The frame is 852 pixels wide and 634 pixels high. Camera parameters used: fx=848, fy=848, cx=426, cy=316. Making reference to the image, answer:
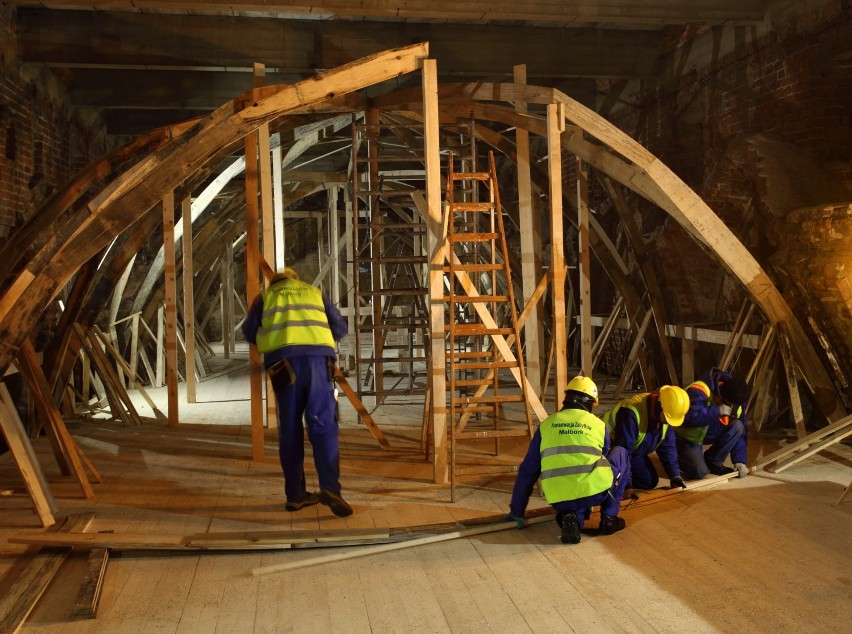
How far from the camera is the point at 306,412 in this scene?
4.88 m

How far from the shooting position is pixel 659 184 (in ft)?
21.7

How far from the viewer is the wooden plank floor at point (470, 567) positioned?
11.2 ft

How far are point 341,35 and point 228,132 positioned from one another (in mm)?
3610

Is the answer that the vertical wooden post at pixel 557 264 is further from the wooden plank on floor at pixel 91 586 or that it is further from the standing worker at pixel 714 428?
the wooden plank on floor at pixel 91 586

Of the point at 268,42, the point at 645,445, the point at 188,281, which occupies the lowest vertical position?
the point at 645,445

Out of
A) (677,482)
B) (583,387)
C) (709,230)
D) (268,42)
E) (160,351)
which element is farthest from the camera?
(160,351)

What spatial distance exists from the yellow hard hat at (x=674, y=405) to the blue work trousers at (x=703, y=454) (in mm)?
518

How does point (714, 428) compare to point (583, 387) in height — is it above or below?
below

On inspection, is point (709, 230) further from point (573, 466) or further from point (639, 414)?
point (573, 466)

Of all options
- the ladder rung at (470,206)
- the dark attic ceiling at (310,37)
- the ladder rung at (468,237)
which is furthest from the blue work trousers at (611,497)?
the dark attic ceiling at (310,37)

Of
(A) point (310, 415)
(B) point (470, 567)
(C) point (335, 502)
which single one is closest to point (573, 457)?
(B) point (470, 567)

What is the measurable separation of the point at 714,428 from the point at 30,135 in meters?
7.00

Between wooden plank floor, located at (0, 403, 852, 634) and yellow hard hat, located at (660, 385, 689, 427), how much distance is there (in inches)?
18.6

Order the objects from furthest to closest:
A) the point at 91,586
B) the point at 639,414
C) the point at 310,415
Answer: the point at 639,414
the point at 310,415
the point at 91,586
